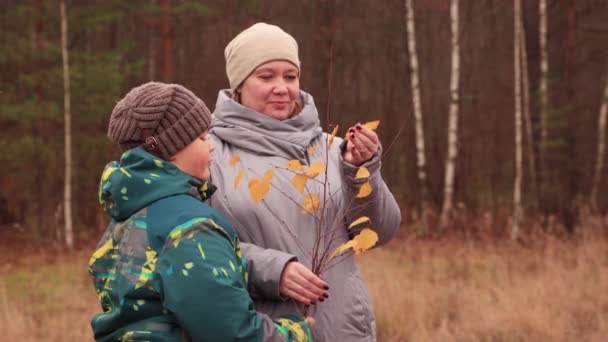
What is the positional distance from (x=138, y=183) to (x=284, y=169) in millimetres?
780

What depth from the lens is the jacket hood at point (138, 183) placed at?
190cm

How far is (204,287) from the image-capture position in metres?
1.76

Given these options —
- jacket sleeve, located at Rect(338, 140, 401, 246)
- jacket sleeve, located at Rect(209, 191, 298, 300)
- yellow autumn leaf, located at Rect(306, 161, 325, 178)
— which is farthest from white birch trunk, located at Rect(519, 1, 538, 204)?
jacket sleeve, located at Rect(209, 191, 298, 300)

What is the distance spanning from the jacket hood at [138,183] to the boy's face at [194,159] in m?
0.03

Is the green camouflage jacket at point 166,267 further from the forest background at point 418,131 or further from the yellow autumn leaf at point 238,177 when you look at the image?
the forest background at point 418,131

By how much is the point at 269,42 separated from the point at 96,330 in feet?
3.91

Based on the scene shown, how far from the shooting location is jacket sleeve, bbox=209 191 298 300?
2.22 meters

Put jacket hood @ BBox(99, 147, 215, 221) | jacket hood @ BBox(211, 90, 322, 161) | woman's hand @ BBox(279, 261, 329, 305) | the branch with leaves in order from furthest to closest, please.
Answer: jacket hood @ BBox(211, 90, 322, 161)
the branch with leaves
woman's hand @ BBox(279, 261, 329, 305)
jacket hood @ BBox(99, 147, 215, 221)

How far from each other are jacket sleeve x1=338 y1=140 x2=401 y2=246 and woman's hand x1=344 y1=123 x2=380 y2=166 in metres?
0.02

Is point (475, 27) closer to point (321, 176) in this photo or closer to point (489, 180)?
point (489, 180)

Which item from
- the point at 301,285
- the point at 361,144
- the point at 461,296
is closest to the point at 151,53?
the point at 461,296

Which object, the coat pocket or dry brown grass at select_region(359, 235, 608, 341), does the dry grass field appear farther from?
the coat pocket

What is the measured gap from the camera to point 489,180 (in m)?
19.7

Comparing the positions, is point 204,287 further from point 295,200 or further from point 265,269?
point 295,200
